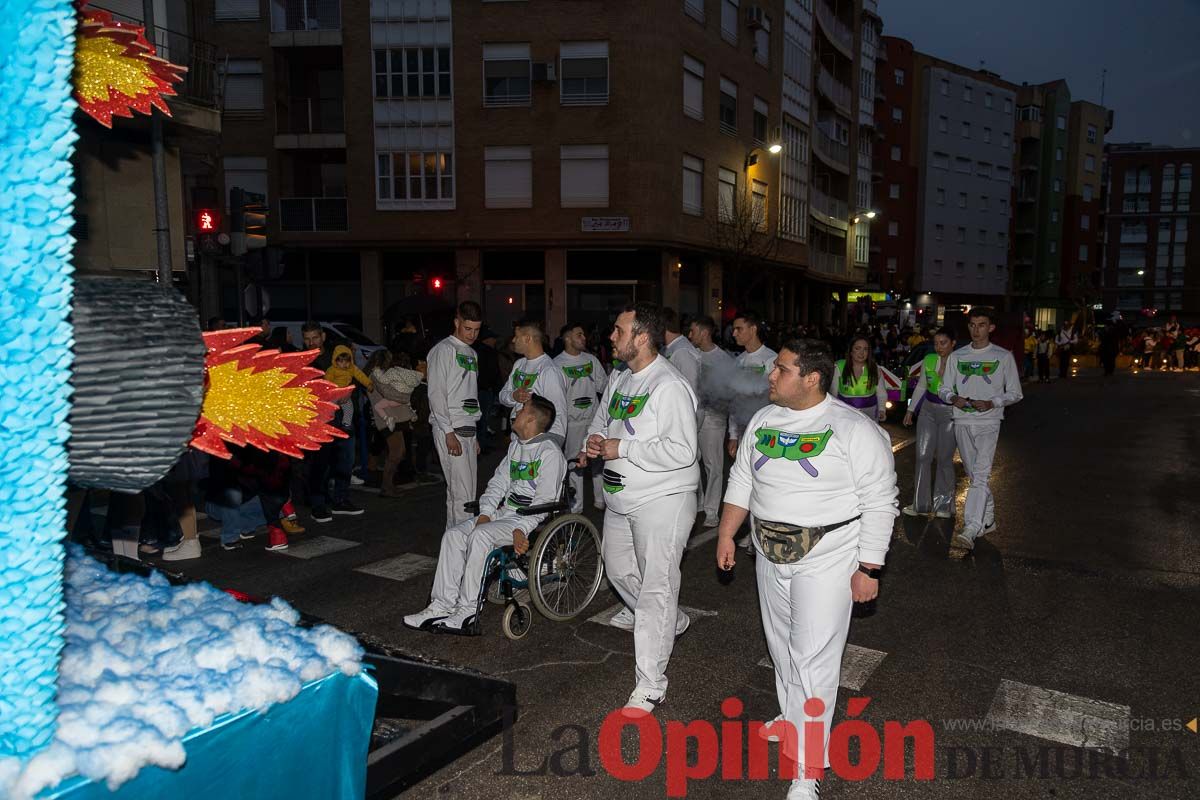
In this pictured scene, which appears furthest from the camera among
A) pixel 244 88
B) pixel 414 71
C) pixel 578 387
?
pixel 244 88

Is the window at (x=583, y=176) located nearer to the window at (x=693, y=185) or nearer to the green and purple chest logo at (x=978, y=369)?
the window at (x=693, y=185)

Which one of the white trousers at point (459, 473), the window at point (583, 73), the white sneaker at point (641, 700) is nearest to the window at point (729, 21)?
the window at point (583, 73)

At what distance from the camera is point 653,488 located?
4484 millimetres

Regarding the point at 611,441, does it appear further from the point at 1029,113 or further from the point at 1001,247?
the point at 1029,113

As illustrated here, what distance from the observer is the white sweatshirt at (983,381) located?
7.76 metres

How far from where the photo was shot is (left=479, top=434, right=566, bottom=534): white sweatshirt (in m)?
5.81

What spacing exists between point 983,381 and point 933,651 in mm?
3365

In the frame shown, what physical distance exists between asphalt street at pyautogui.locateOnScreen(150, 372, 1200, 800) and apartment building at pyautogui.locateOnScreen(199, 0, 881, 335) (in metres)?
19.3

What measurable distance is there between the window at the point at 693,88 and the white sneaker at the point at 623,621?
25.0 m

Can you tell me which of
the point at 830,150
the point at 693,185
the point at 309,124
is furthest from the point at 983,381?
the point at 830,150

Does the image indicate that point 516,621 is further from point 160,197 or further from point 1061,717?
point 160,197

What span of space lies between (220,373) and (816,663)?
291 centimetres

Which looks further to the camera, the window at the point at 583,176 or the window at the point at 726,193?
the window at the point at 726,193

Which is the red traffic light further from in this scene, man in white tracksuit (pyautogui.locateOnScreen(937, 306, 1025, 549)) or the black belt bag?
the black belt bag
